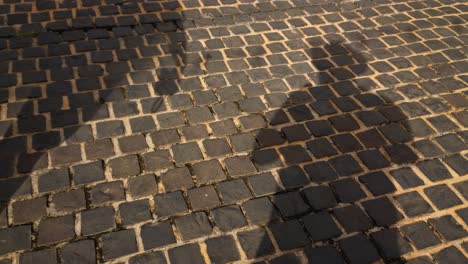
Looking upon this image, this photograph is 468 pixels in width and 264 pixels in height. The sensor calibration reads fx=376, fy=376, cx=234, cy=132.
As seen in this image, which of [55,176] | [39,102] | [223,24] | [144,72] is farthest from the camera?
[223,24]

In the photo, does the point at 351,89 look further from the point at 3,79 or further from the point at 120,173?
the point at 3,79

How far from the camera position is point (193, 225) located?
291cm

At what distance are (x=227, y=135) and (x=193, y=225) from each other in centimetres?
105

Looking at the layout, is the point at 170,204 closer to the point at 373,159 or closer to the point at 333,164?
the point at 333,164

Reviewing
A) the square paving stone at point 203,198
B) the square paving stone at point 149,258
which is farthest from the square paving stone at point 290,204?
the square paving stone at point 149,258

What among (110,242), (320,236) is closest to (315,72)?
(320,236)

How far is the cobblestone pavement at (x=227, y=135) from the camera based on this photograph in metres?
2.87

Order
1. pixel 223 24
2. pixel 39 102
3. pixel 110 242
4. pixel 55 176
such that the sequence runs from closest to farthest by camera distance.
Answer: pixel 110 242
pixel 55 176
pixel 39 102
pixel 223 24

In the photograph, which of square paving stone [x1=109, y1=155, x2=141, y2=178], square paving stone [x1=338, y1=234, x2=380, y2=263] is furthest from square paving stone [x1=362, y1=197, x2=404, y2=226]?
square paving stone [x1=109, y1=155, x2=141, y2=178]

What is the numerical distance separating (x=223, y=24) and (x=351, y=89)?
1.99m

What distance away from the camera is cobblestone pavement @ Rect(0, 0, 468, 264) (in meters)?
2.87

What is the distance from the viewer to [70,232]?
9.14 feet

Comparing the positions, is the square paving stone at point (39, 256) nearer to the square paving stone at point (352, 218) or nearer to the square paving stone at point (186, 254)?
the square paving stone at point (186, 254)

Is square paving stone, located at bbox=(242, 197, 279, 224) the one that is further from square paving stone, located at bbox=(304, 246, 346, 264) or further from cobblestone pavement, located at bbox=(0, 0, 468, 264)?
square paving stone, located at bbox=(304, 246, 346, 264)
